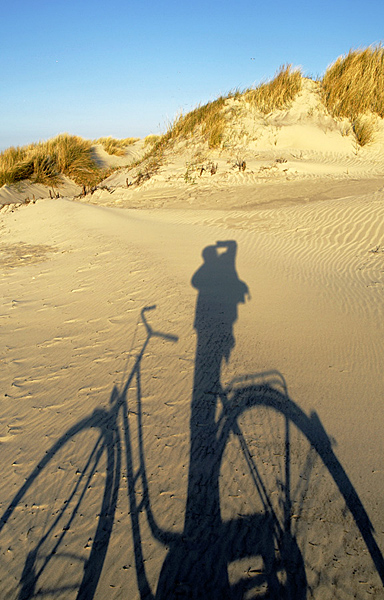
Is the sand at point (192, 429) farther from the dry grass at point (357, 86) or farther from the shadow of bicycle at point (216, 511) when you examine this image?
the dry grass at point (357, 86)

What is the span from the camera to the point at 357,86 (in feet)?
52.5

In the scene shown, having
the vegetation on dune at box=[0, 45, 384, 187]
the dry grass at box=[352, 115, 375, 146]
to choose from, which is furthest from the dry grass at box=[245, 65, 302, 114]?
the dry grass at box=[352, 115, 375, 146]

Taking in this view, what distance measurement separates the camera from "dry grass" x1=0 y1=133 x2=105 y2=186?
15.9 metres

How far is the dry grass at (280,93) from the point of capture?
54.6 feet

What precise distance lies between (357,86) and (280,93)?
3.12 metres

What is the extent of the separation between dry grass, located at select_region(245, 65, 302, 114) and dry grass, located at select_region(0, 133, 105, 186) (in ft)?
25.9

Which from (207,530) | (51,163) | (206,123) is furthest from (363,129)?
(207,530)

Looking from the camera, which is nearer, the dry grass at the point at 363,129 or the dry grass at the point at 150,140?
the dry grass at the point at 363,129

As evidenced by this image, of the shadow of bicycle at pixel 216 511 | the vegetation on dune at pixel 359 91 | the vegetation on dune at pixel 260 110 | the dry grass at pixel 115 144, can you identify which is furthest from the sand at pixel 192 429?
the dry grass at pixel 115 144

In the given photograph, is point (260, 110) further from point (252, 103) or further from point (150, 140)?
point (150, 140)

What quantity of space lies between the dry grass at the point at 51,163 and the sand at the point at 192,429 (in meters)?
11.3

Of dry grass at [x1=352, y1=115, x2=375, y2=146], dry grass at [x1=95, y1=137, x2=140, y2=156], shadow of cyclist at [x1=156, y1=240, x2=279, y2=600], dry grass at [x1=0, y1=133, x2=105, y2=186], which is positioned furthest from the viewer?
dry grass at [x1=95, y1=137, x2=140, y2=156]

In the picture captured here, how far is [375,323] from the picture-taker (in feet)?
14.5

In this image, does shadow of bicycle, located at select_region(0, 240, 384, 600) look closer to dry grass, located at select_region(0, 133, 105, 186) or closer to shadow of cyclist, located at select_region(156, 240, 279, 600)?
shadow of cyclist, located at select_region(156, 240, 279, 600)
